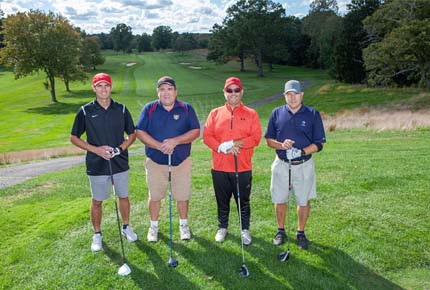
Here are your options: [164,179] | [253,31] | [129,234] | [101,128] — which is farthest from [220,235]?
[253,31]

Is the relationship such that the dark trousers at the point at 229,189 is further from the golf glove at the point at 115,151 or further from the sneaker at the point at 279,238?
the golf glove at the point at 115,151

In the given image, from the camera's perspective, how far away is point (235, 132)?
5.84 meters

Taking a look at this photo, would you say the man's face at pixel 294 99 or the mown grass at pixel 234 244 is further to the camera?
the man's face at pixel 294 99

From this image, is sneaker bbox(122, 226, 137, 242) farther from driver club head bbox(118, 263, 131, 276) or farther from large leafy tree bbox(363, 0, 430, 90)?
large leafy tree bbox(363, 0, 430, 90)

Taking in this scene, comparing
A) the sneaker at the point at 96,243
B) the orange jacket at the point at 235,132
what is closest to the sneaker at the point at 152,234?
the sneaker at the point at 96,243

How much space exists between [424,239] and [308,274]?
2.14 meters

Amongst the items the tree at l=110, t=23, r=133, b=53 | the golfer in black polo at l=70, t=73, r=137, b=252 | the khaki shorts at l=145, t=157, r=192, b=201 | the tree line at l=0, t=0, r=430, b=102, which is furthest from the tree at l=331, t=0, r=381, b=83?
the tree at l=110, t=23, r=133, b=53

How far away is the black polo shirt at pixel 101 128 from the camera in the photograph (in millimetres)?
5711

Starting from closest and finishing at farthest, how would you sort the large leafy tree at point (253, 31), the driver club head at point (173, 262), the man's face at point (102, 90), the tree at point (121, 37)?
the driver club head at point (173, 262), the man's face at point (102, 90), the large leafy tree at point (253, 31), the tree at point (121, 37)

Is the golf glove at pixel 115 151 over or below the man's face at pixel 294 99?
below

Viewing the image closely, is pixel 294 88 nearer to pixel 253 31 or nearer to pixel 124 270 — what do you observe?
pixel 124 270

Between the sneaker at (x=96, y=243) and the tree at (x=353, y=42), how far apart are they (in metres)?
45.7

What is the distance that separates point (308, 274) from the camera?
17.6ft

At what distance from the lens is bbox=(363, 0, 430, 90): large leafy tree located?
34.7 m
